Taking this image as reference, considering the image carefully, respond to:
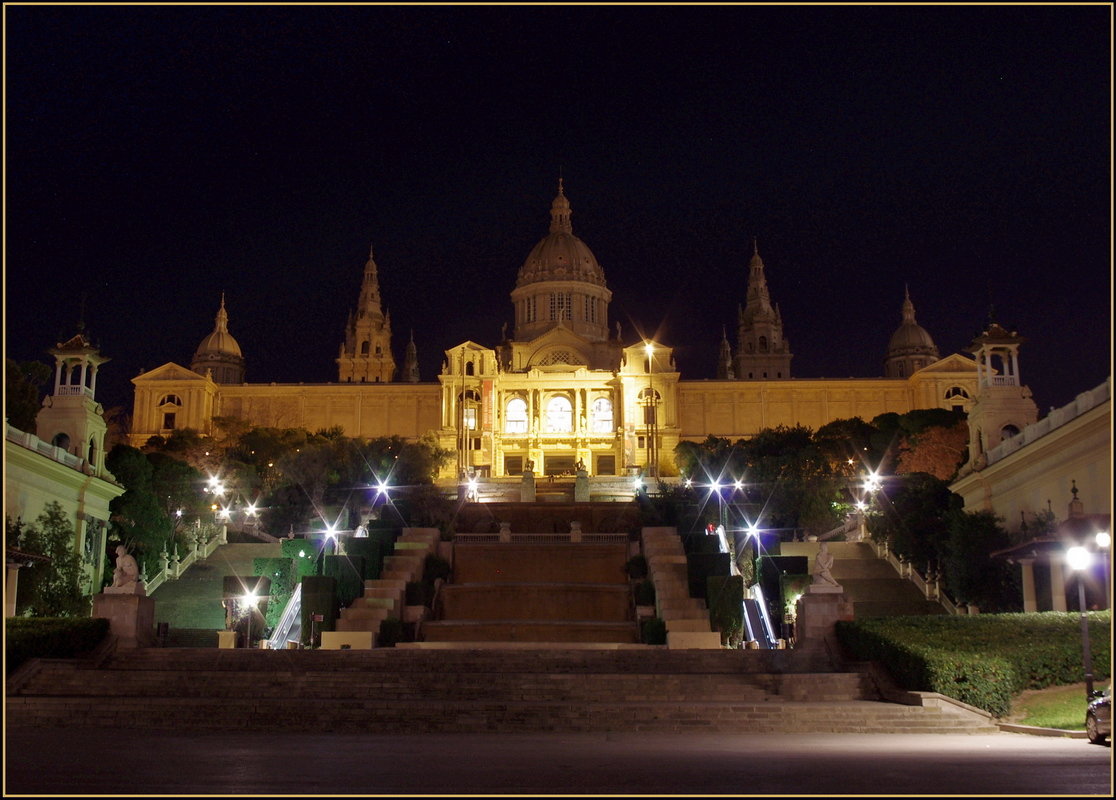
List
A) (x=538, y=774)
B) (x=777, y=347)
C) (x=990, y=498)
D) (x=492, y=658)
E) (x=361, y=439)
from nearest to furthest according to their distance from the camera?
(x=538, y=774), (x=492, y=658), (x=990, y=498), (x=361, y=439), (x=777, y=347)

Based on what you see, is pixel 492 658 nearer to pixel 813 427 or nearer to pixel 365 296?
pixel 813 427

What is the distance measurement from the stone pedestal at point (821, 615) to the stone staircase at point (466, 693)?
2.42 feet

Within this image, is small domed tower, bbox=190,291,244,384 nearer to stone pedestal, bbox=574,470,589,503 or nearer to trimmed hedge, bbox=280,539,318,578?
stone pedestal, bbox=574,470,589,503

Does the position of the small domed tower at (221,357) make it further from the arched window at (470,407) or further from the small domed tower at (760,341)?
the small domed tower at (760,341)

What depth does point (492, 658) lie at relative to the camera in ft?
99.4

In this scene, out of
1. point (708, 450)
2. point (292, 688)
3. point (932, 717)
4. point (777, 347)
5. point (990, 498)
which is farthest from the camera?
point (777, 347)

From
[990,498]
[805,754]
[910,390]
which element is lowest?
[805,754]

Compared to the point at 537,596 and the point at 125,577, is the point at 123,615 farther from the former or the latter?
the point at 537,596

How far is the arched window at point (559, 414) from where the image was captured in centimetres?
10312

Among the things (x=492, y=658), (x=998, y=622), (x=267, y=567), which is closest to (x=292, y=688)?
(x=492, y=658)

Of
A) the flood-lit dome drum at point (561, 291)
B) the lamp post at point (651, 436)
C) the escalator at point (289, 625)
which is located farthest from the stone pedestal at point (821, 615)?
the flood-lit dome drum at point (561, 291)

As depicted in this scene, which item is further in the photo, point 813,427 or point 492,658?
point 813,427

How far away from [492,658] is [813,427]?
80.3 m

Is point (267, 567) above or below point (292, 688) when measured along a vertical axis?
above
